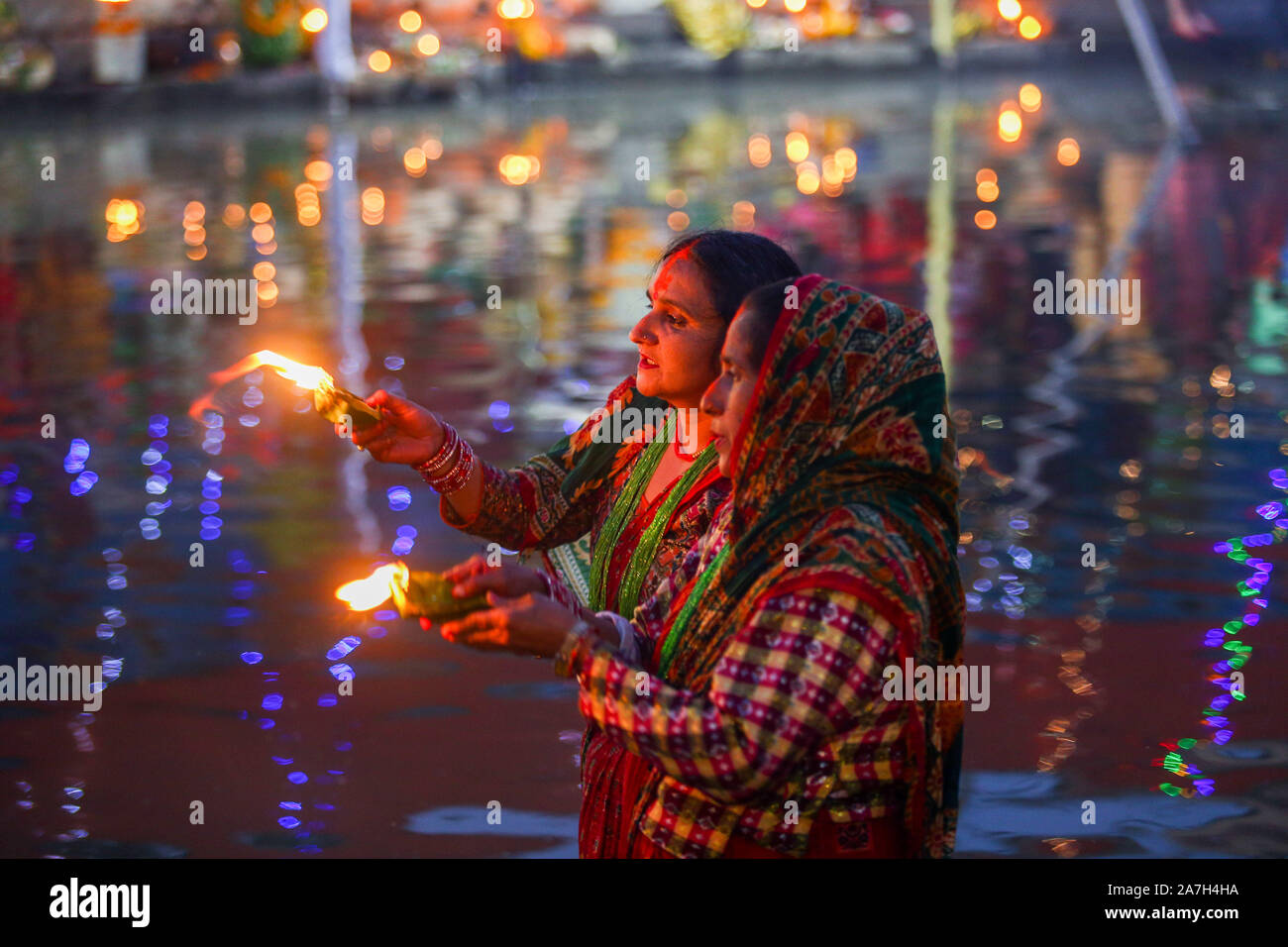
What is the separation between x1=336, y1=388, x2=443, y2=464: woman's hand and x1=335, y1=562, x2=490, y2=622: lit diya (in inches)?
22.2

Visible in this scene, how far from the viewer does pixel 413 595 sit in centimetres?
220

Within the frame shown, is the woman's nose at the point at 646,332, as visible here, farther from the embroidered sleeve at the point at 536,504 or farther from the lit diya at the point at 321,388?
the lit diya at the point at 321,388

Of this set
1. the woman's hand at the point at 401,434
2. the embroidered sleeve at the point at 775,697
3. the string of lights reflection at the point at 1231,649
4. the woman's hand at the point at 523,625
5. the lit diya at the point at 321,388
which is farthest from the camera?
the string of lights reflection at the point at 1231,649

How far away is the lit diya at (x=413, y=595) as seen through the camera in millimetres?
2195

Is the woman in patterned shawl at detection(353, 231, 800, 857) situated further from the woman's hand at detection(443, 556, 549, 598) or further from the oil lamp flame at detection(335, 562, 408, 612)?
the oil lamp flame at detection(335, 562, 408, 612)

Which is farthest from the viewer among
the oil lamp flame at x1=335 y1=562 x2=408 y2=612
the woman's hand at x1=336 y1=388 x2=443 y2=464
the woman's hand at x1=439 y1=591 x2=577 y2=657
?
the woman's hand at x1=336 y1=388 x2=443 y2=464

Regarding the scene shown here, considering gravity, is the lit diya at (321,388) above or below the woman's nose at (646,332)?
below

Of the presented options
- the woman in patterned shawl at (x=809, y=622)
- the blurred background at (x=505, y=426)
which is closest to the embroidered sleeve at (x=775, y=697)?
the woman in patterned shawl at (x=809, y=622)

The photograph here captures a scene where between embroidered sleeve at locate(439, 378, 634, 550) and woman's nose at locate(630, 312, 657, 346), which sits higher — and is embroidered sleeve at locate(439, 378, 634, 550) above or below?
below

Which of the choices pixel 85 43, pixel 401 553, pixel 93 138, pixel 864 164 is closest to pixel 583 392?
pixel 401 553

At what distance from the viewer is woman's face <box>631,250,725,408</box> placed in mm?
2432

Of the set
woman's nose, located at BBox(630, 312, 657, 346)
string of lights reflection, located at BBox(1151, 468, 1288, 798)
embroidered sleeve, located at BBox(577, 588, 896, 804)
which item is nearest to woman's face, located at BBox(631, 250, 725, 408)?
woman's nose, located at BBox(630, 312, 657, 346)

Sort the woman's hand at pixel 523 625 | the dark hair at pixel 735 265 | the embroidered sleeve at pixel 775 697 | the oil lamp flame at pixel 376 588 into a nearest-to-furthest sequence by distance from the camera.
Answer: the embroidered sleeve at pixel 775 697
the woman's hand at pixel 523 625
the oil lamp flame at pixel 376 588
the dark hair at pixel 735 265

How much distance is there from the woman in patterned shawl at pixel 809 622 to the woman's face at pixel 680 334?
0.29 metres
